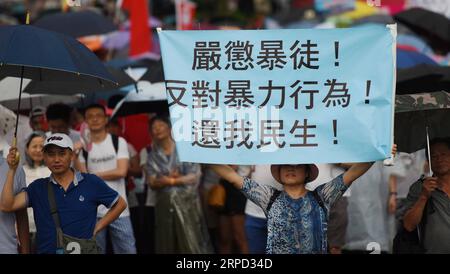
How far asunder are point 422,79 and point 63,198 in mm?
4157

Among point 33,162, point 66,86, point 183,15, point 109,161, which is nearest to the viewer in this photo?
point 33,162

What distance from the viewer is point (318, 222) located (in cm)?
786

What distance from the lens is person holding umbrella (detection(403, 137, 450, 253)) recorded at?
8258 millimetres

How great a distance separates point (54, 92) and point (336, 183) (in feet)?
12.2

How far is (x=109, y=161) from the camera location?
423 inches

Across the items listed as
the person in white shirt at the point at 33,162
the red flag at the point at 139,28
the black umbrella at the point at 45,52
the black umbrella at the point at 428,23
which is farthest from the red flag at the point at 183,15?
the black umbrella at the point at 45,52

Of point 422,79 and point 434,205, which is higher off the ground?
point 422,79

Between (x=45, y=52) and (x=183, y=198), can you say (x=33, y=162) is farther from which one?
(x=45, y=52)

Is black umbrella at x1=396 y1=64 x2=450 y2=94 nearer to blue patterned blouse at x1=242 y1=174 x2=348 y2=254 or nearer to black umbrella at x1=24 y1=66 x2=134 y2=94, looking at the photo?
blue patterned blouse at x1=242 y1=174 x2=348 y2=254

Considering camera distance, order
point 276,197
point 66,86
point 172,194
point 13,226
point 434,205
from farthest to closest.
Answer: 1. point 172,194
2. point 66,86
3. point 13,226
4. point 434,205
5. point 276,197

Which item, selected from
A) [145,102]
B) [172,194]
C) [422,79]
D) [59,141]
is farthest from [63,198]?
[422,79]

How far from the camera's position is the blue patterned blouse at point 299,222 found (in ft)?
25.7

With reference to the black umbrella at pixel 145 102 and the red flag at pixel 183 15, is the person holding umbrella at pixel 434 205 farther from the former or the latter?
the red flag at pixel 183 15

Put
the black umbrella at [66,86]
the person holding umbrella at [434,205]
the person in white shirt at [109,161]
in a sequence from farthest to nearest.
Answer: the person in white shirt at [109,161] → the black umbrella at [66,86] → the person holding umbrella at [434,205]
